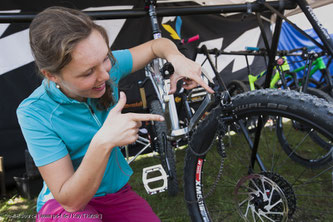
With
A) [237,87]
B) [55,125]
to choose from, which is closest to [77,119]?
[55,125]

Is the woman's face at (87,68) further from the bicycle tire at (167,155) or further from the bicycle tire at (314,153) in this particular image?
the bicycle tire at (314,153)

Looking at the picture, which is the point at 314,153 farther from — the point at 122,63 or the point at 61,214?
the point at 61,214

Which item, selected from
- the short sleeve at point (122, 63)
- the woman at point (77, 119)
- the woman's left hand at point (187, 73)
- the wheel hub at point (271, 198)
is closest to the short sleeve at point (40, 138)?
the woman at point (77, 119)

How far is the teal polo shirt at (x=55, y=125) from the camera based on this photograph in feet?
2.68

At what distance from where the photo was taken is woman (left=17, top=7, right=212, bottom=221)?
685 millimetres

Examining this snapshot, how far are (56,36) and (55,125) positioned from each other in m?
0.36

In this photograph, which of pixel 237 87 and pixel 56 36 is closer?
pixel 56 36

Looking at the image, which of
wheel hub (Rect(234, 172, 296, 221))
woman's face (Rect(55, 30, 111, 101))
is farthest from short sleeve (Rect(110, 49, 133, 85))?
wheel hub (Rect(234, 172, 296, 221))

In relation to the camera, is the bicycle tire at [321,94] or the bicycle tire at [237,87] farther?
the bicycle tire at [237,87]

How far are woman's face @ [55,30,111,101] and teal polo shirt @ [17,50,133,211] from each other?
0.12 meters

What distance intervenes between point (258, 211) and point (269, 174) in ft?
0.68

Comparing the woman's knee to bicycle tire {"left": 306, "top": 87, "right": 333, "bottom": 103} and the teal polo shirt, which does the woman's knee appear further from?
bicycle tire {"left": 306, "top": 87, "right": 333, "bottom": 103}

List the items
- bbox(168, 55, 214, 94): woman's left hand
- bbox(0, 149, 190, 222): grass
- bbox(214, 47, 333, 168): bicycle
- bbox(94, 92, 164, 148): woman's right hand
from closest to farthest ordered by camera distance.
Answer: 1. bbox(94, 92, 164, 148): woman's right hand
2. bbox(168, 55, 214, 94): woman's left hand
3. bbox(0, 149, 190, 222): grass
4. bbox(214, 47, 333, 168): bicycle

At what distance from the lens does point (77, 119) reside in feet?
3.12
